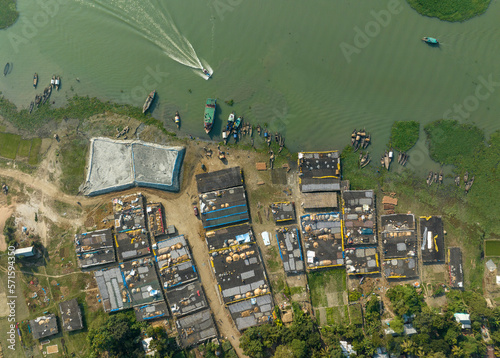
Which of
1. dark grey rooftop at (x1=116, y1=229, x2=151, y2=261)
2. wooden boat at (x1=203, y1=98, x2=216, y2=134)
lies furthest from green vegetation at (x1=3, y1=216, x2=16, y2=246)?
wooden boat at (x1=203, y1=98, x2=216, y2=134)

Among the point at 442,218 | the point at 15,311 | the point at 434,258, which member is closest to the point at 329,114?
the point at 442,218

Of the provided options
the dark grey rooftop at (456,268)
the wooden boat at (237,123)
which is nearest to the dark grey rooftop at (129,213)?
the wooden boat at (237,123)

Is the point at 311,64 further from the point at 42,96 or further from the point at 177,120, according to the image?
the point at 42,96

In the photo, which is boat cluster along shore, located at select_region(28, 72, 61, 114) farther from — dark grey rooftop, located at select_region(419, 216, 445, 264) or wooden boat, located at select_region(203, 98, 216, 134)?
dark grey rooftop, located at select_region(419, 216, 445, 264)

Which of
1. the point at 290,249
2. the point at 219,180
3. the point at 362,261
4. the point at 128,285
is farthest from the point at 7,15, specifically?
the point at 362,261

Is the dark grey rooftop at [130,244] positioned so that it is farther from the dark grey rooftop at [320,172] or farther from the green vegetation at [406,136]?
the green vegetation at [406,136]

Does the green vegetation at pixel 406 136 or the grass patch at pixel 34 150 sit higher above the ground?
the grass patch at pixel 34 150
